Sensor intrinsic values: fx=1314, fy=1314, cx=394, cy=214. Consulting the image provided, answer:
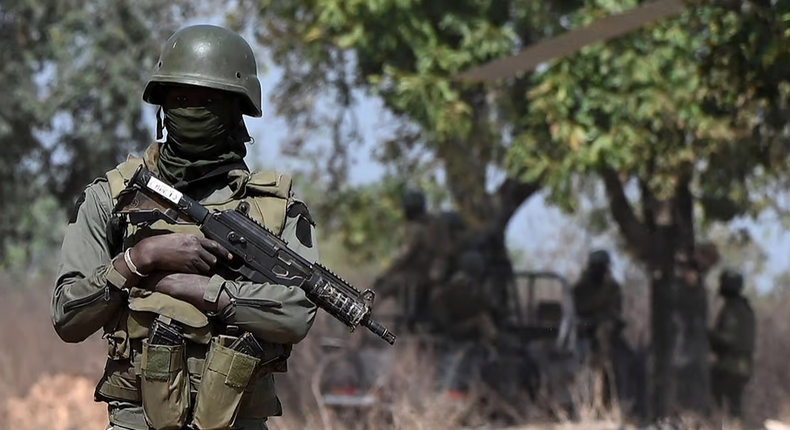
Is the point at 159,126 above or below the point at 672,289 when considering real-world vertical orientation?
below

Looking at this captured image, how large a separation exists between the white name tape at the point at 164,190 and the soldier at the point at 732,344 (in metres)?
9.40

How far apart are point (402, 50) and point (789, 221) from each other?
563cm

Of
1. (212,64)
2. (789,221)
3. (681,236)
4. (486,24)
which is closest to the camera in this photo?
(212,64)

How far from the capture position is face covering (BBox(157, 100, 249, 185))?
3.21 metres

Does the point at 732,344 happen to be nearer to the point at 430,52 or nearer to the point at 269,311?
the point at 430,52

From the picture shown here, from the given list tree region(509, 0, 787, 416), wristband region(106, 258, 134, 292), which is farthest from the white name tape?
tree region(509, 0, 787, 416)

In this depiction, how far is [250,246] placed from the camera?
123 inches

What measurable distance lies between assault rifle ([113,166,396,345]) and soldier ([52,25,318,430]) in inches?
1.3

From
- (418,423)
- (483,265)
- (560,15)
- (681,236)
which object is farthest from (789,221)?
(418,423)

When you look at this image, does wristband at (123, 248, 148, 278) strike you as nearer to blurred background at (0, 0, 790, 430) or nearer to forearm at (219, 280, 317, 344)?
forearm at (219, 280, 317, 344)

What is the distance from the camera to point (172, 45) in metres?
3.28

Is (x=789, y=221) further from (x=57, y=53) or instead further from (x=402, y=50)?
(x=57, y=53)

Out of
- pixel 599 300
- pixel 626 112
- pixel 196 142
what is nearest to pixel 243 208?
pixel 196 142

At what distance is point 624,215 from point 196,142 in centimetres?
914
